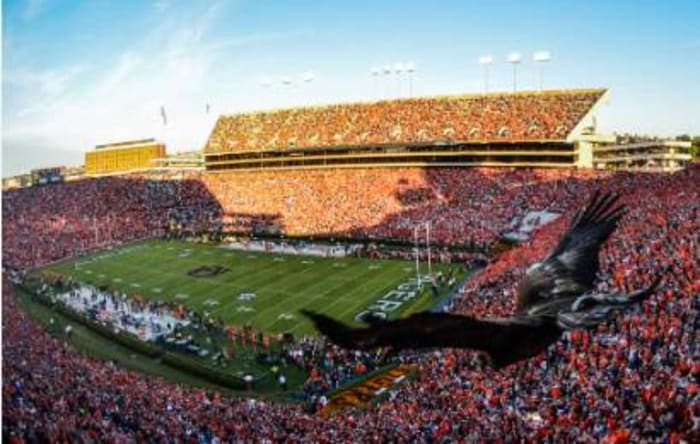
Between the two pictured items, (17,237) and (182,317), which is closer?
(182,317)

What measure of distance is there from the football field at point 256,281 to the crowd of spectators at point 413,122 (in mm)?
16922

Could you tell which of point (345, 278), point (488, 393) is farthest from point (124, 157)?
point (488, 393)

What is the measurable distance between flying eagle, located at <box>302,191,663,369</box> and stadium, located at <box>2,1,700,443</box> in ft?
1.60

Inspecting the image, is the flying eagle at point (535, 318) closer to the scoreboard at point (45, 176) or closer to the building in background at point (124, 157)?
the scoreboard at point (45, 176)

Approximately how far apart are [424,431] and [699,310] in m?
5.34

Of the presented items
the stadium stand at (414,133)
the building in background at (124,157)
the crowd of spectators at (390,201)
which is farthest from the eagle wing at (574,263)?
the building in background at (124,157)

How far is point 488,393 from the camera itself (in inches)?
431

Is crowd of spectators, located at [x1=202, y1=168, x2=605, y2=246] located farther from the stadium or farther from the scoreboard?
the scoreboard

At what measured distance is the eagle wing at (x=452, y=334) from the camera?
3561 mm

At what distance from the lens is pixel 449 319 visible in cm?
389

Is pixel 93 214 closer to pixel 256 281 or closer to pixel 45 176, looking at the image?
pixel 45 176

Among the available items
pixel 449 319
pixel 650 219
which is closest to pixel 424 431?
pixel 449 319

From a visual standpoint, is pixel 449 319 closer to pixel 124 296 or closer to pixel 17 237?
pixel 124 296

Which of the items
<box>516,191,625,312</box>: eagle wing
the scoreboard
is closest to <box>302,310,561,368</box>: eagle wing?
<box>516,191,625,312</box>: eagle wing
